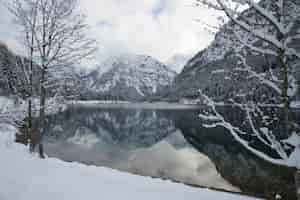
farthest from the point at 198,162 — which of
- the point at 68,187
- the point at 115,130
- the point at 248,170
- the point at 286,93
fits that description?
the point at 115,130

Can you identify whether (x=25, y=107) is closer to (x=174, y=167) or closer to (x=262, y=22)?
(x=262, y=22)

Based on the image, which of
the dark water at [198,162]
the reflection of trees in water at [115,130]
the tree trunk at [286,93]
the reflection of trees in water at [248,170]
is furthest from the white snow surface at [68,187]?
the reflection of trees in water at [115,130]

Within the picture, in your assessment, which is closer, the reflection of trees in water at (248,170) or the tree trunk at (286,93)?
the tree trunk at (286,93)

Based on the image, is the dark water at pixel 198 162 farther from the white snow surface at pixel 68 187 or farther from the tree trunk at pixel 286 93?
the tree trunk at pixel 286 93

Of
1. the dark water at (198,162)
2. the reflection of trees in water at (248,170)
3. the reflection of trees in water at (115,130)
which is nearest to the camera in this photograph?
the reflection of trees in water at (248,170)

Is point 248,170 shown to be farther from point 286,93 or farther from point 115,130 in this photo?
point 115,130

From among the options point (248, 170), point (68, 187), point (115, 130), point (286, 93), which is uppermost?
point (286, 93)

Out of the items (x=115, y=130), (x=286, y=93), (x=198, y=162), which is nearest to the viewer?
(x=286, y=93)

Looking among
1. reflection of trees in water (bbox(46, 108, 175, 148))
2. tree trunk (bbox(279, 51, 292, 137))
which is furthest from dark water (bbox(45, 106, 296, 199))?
tree trunk (bbox(279, 51, 292, 137))

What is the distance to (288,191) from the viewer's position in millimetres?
13266

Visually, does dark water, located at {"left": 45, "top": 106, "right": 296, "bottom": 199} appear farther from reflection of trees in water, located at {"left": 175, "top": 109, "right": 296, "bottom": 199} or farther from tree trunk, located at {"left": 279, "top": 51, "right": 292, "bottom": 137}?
tree trunk, located at {"left": 279, "top": 51, "right": 292, "bottom": 137}

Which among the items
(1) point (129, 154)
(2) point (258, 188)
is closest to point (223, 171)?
(2) point (258, 188)

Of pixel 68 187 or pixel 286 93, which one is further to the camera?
pixel 68 187

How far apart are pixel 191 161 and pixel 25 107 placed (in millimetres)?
17716
